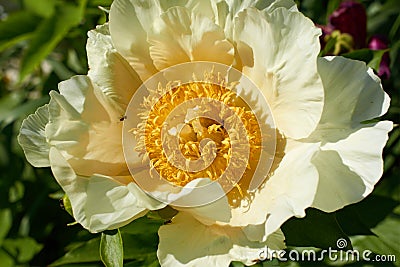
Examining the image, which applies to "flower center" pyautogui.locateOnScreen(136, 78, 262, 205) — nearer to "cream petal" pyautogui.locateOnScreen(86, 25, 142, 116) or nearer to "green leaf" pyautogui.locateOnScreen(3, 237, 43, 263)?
"cream petal" pyautogui.locateOnScreen(86, 25, 142, 116)

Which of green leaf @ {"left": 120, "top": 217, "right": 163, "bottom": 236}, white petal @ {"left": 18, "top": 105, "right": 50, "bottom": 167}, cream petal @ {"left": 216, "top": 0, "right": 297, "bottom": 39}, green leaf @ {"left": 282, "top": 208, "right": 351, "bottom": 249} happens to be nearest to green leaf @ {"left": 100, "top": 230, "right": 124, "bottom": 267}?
green leaf @ {"left": 120, "top": 217, "right": 163, "bottom": 236}

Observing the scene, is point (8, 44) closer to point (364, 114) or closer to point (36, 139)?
point (36, 139)

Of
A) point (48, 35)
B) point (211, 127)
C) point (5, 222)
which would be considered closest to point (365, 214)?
point (211, 127)

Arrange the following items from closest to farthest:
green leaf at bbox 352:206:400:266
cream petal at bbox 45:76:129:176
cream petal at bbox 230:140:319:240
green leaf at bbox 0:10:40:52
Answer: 1. cream petal at bbox 230:140:319:240
2. cream petal at bbox 45:76:129:176
3. green leaf at bbox 352:206:400:266
4. green leaf at bbox 0:10:40:52

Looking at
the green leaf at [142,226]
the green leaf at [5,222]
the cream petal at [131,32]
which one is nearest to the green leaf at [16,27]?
the green leaf at [5,222]

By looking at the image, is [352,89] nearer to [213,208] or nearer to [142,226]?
[213,208]

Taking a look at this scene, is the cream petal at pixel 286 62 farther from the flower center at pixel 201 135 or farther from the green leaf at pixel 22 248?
the green leaf at pixel 22 248
